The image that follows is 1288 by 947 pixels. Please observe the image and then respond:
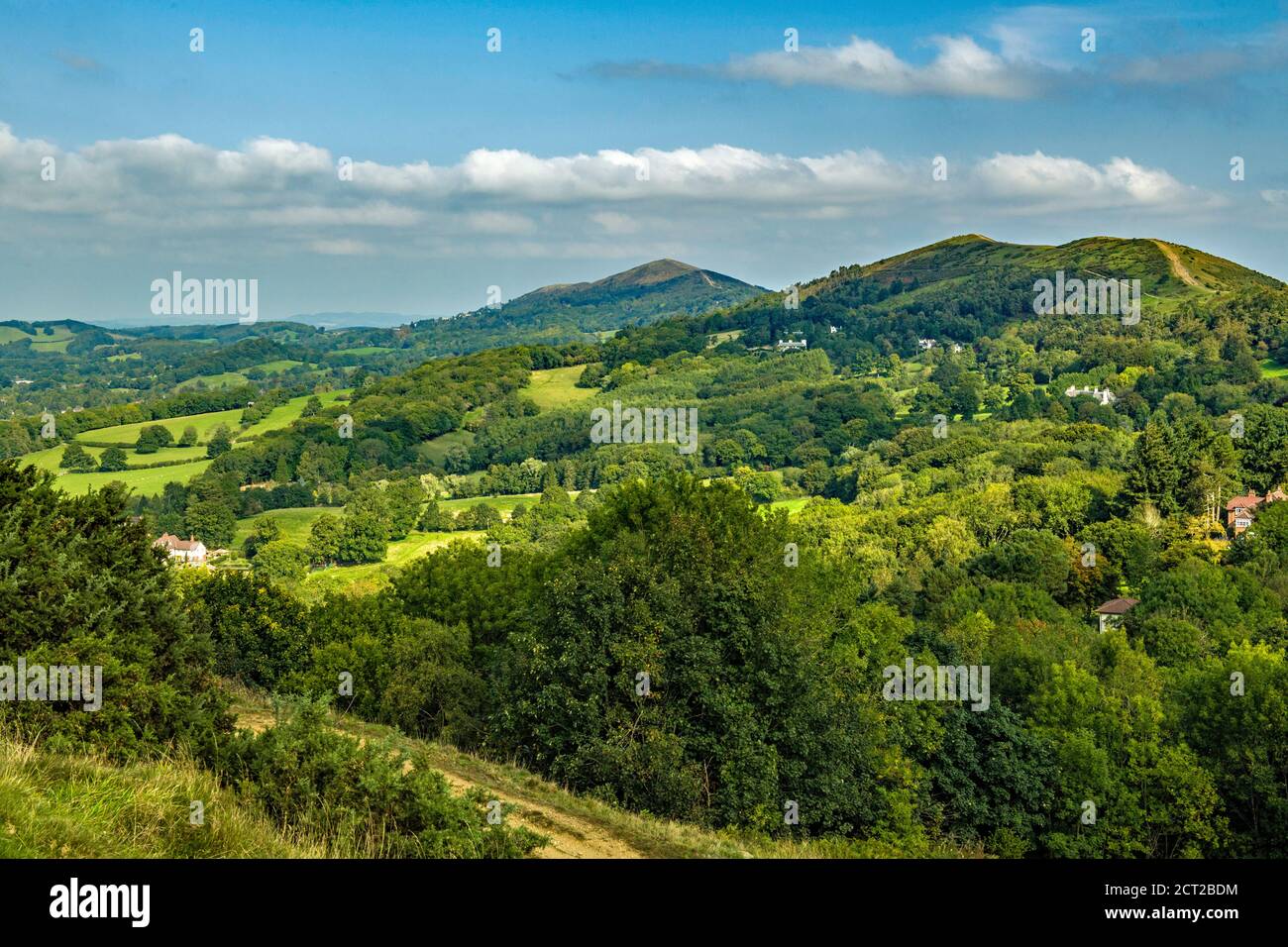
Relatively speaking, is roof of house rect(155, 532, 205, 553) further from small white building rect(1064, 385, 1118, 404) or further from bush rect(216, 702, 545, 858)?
small white building rect(1064, 385, 1118, 404)

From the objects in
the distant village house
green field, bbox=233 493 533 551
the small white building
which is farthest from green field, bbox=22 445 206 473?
the small white building

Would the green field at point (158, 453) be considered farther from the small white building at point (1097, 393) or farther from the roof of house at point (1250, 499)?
the small white building at point (1097, 393)

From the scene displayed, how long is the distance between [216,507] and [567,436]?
203ft

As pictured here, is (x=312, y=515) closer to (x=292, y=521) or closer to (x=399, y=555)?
(x=292, y=521)

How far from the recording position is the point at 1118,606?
205 ft

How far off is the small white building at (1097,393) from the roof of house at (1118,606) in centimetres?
9430

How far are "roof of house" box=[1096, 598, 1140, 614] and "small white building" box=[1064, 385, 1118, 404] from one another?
94295mm

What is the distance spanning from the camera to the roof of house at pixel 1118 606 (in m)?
60.9

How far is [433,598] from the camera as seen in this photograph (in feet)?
121

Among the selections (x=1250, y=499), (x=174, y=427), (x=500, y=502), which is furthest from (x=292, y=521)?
(x=1250, y=499)


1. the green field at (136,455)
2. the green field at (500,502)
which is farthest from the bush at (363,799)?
the green field at (136,455)

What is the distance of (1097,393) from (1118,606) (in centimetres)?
10626
